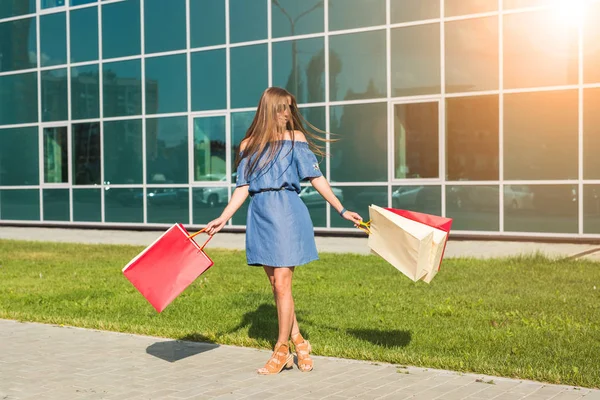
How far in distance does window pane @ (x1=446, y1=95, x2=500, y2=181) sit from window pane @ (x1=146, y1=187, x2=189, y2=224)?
7.08m

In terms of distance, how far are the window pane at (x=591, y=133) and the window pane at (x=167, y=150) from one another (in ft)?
32.2

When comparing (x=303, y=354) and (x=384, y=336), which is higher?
(x=303, y=354)

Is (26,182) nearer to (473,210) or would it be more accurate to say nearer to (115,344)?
(473,210)

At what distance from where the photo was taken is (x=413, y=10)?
19328 mm

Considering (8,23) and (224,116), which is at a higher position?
(8,23)

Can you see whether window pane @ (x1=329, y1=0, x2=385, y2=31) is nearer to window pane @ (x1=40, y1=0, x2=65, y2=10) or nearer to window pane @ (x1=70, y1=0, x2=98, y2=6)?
window pane @ (x1=70, y1=0, x2=98, y2=6)

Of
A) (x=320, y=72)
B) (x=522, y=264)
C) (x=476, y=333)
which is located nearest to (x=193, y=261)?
(x=476, y=333)

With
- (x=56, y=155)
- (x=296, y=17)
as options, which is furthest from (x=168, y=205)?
(x=296, y=17)

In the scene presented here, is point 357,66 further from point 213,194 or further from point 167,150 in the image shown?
point 167,150

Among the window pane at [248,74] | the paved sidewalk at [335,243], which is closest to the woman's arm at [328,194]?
the paved sidewalk at [335,243]

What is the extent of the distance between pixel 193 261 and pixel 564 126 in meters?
12.9

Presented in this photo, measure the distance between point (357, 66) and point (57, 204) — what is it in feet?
32.4

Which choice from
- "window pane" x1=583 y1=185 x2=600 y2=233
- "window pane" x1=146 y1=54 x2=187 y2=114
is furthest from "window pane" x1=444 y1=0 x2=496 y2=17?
"window pane" x1=146 y1=54 x2=187 y2=114

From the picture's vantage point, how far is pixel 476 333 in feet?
24.6
